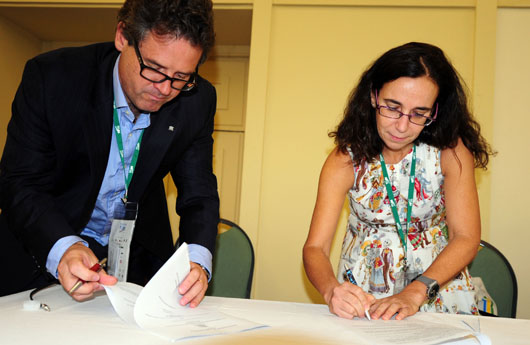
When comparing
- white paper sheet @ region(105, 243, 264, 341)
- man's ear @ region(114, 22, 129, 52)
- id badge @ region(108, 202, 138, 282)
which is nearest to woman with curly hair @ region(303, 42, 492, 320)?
white paper sheet @ region(105, 243, 264, 341)

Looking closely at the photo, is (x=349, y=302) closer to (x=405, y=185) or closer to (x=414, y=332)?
(x=414, y=332)

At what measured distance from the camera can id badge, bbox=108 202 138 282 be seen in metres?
1.62

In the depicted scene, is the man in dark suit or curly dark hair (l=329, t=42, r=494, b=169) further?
curly dark hair (l=329, t=42, r=494, b=169)

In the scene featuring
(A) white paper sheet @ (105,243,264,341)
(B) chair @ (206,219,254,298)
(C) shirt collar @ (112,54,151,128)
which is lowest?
(B) chair @ (206,219,254,298)

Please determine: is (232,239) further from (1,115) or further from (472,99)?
(1,115)

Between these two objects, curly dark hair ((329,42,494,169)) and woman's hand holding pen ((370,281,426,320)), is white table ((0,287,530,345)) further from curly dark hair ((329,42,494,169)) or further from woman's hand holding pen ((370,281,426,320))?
curly dark hair ((329,42,494,169))

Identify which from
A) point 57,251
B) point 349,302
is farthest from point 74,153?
point 349,302

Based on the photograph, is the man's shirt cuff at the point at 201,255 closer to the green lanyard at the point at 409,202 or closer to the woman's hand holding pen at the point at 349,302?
the woman's hand holding pen at the point at 349,302

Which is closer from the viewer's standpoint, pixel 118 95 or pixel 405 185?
pixel 118 95

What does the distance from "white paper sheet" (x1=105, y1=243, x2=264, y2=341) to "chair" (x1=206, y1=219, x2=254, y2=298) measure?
1179 mm

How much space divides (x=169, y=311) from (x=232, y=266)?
137cm

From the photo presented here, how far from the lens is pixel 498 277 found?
91.6 inches

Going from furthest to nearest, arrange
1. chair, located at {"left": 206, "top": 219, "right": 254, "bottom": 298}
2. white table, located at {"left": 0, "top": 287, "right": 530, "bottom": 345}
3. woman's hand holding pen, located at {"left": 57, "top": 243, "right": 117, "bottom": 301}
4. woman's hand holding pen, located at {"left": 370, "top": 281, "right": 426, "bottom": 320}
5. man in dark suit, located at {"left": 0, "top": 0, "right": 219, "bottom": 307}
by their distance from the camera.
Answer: chair, located at {"left": 206, "top": 219, "right": 254, "bottom": 298}, man in dark suit, located at {"left": 0, "top": 0, "right": 219, "bottom": 307}, woman's hand holding pen, located at {"left": 370, "top": 281, "right": 426, "bottom": 320}, woman's hand holding pen, located at {"left": 57, "top": 243, "right": 117, "bottom": 301}, white table, located at {"left": 0, "top": 287, "right": 530, "bottom": 345}

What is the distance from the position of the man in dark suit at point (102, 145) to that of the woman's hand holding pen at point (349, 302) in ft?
1.33
